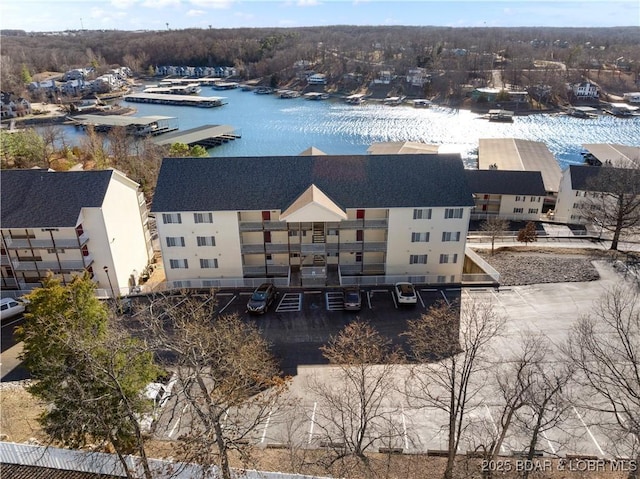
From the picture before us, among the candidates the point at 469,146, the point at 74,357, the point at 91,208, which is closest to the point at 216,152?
the point at 469,146

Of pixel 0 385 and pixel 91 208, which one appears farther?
pixel 91 208

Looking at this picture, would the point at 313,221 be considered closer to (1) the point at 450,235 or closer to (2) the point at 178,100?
(1) the point at 450,235

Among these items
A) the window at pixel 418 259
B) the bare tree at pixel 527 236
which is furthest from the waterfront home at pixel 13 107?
the bare tree at pixel 527 236

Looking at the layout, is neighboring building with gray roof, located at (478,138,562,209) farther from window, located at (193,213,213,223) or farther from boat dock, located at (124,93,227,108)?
boat dock, located at (124,93,227,108)

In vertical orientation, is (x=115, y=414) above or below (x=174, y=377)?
above

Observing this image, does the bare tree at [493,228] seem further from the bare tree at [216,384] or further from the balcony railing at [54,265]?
the balcony railing at [54,265]

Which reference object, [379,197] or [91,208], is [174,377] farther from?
[379,197]
